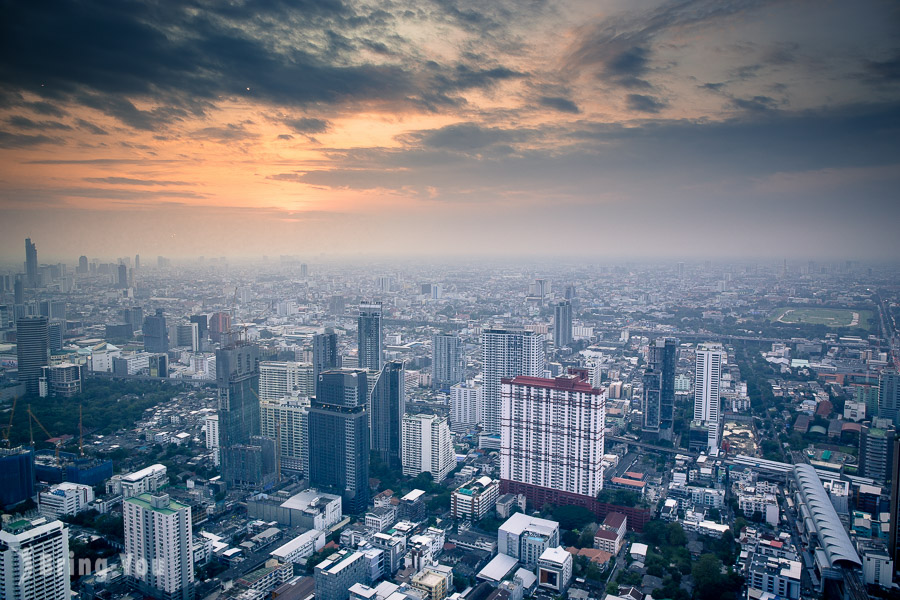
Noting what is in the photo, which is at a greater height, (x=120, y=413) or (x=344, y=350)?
(x=344, y=350)

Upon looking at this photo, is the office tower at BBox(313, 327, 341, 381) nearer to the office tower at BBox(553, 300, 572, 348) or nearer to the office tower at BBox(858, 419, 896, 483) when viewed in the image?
the office tower at BBox(553, 300, 572, 348)

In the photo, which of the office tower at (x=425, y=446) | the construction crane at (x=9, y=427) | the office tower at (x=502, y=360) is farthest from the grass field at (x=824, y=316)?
the construction crane at (x=9, y=427)

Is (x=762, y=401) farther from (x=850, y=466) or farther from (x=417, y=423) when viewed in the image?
(x=417, y=423)

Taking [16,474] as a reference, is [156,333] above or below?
above

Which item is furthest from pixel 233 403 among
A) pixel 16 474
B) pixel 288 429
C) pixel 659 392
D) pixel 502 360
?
pixel 659 392

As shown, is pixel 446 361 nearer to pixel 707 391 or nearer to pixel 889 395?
pixel 707 391

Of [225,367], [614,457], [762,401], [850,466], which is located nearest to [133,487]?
[225,367]

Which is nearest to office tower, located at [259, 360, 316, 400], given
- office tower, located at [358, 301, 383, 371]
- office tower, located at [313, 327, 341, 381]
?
office tower, located at [313, 327, 341, 381]
